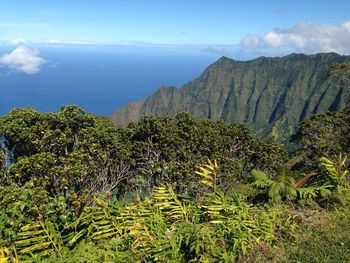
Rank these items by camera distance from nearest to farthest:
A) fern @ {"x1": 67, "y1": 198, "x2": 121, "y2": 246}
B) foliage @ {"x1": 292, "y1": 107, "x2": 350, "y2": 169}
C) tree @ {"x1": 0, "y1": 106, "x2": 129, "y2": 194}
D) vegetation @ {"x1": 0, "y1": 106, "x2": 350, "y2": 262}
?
vegetation @ {"x1": 0, "y1": 106, "x2": 350, "y2": 262}
fern @ {"x1": 67, "y1": 198, "x2": 121, "y2": 246}
tree @ {"x1": 0, "y1": 106, "x2": 129, "y2": 194}
foliage @ {"x1": 292, "y1": 107, "x2": 350, "y2": 169}

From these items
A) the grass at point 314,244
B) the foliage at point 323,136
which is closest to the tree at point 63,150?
the grass at point 314,244

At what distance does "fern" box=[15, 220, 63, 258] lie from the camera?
5238mm

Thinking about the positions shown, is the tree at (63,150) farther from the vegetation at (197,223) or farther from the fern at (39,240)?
the fern at (39,240)

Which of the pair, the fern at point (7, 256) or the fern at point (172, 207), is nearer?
the fern at point (7, 256)

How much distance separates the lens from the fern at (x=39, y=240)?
524 cm

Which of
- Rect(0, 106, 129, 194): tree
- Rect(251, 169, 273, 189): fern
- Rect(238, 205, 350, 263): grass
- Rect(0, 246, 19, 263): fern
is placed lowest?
Rect(0, 106, 129, 194): tree

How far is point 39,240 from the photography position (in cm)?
543

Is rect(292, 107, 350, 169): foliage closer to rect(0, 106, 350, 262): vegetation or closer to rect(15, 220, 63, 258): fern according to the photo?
rect(0, 106, 350, 262): vegetation

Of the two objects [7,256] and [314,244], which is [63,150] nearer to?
[7,256]

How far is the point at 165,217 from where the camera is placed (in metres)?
6.20

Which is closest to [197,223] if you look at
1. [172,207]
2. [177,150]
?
[172,207]

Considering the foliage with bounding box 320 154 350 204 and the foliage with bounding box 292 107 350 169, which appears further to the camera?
the foliage with bounding box 292 107 350 169

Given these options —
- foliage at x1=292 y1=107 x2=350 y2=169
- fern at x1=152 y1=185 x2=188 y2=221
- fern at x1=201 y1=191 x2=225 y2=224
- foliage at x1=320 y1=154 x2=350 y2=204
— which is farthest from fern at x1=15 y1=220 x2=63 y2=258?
foliage at x1=292 y1=107 x2=350 y2=169

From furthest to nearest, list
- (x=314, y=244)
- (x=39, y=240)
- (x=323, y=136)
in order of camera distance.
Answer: (x=323, y=136), (x=314, y=244), (x=39, y=240)
